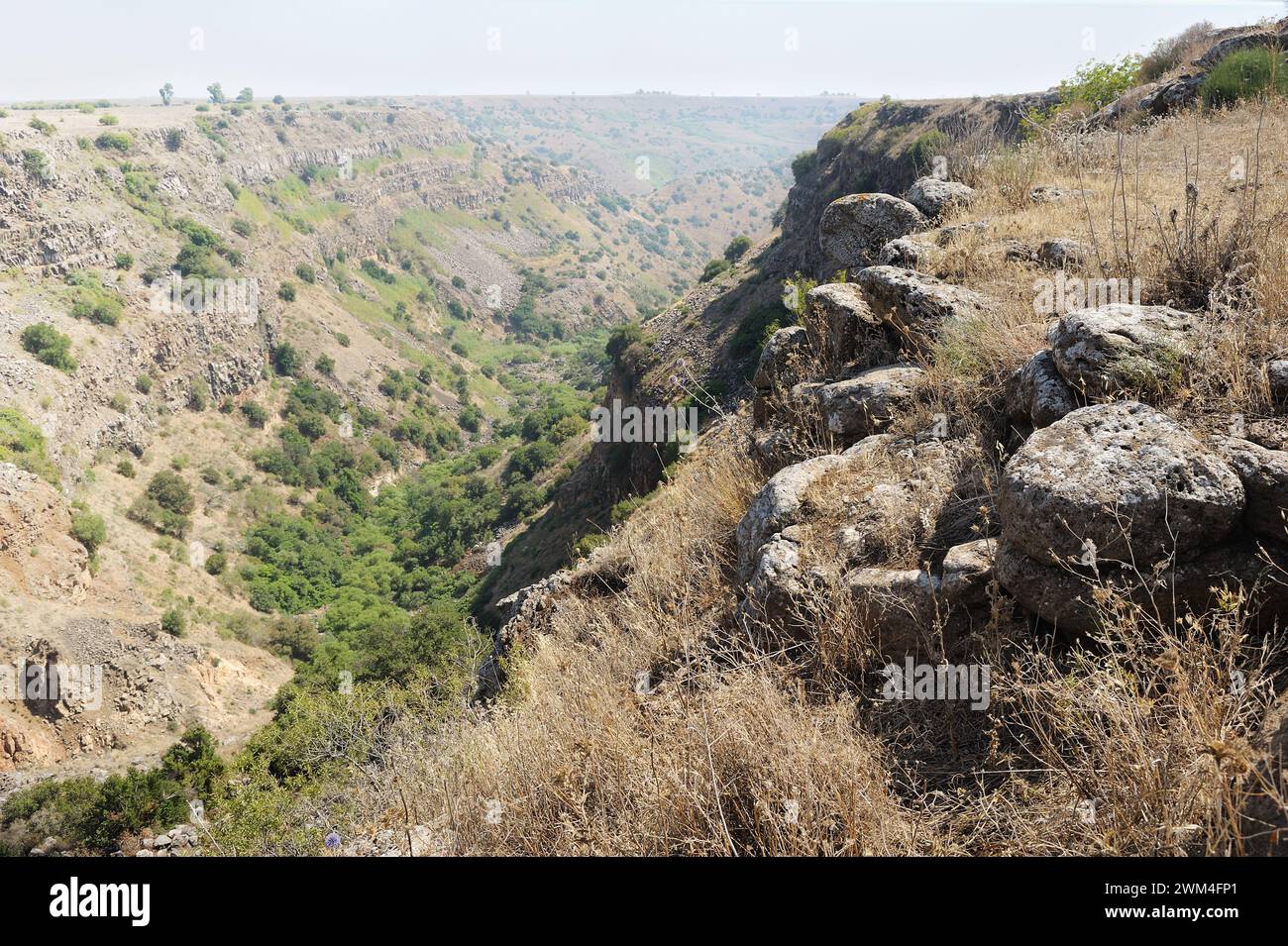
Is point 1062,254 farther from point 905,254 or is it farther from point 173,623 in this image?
point 173,623

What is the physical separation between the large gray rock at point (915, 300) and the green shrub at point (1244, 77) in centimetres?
929

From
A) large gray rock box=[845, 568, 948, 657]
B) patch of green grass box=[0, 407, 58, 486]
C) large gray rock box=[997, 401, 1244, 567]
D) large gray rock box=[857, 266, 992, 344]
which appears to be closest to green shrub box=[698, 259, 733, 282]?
patch of green grass box=[0, 407, 58, 486]

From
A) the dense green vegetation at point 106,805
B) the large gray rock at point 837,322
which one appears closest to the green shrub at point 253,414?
the dense green vegetation at point 106,805

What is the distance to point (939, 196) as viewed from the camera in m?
8.92

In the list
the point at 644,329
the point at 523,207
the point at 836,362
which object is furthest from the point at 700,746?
the point at 523,207

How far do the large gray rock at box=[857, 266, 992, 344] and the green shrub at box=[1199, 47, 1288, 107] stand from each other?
9.29 metres

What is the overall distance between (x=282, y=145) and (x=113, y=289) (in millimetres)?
68881

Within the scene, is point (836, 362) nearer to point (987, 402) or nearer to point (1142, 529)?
point (987, 402)

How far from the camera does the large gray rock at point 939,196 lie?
877cm

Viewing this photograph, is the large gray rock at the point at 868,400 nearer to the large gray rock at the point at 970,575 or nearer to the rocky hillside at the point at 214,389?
the large gray rock at the point at 970,575

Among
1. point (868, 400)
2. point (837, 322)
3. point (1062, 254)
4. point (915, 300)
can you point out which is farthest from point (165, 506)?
point (1062, 254)

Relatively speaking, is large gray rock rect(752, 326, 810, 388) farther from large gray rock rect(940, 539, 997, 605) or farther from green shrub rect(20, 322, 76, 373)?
green shrub rect(20, 322, 76, 373)

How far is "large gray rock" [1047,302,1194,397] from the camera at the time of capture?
3.56m

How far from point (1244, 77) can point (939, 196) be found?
307 inches
